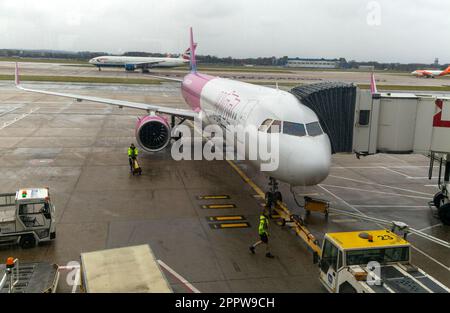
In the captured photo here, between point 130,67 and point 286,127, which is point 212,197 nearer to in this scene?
point 286,127

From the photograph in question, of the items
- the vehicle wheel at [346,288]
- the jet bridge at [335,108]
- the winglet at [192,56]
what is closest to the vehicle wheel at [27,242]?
the vehicle wheel at [346,288]

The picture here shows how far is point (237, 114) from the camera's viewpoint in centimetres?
1905

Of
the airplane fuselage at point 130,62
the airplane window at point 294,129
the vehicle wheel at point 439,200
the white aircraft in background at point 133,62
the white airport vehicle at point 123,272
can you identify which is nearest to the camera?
the white airport vehicle at point 123,272

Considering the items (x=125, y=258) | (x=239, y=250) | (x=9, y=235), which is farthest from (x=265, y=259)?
(x=9, y=235)

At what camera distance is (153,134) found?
24891 millimetres

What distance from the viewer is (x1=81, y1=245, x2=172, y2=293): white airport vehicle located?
29.5 ft

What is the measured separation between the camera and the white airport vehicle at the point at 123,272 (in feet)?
29.5

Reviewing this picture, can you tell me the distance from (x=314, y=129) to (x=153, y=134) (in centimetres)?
1211

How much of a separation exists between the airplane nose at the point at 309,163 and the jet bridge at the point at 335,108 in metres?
2.73

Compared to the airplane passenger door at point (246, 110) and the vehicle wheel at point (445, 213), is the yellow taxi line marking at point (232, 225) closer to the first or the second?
the airplane passenger door at point (246, 110)

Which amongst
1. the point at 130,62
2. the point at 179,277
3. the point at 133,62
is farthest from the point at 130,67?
the point at 179,277
